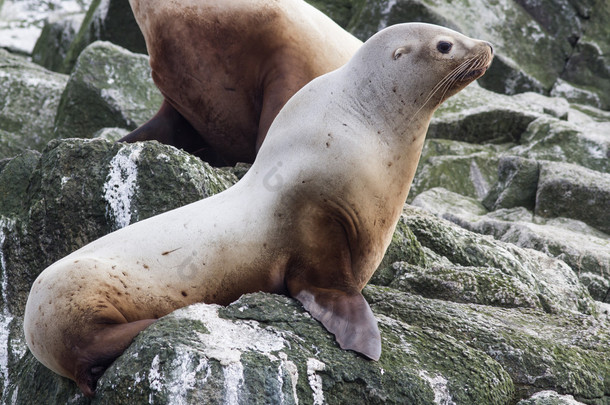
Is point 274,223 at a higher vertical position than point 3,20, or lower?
higher

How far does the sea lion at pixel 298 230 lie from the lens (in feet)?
11.6

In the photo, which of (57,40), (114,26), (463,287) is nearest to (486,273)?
(463,287)

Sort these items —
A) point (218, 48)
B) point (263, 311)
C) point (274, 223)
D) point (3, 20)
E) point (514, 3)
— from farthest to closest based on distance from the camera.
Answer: point (3, 20) → point (514, 3) → point (218, 48) → point (274, 223) → point (263, 311)

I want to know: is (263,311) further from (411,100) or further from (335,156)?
(411,100)

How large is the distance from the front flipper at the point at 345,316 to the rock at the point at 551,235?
415 cm

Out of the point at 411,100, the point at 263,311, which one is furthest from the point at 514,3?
the point at 263,311

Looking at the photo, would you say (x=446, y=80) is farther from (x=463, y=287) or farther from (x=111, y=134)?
(x=111, y=134)

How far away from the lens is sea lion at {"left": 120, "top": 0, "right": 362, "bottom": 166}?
18.1ft

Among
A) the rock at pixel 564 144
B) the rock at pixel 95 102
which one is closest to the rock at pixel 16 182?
the rock at pixel 95 102

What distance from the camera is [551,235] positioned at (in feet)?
24.9

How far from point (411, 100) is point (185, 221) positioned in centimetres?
125

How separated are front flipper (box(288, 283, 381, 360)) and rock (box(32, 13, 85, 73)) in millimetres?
11537

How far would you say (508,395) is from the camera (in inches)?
142

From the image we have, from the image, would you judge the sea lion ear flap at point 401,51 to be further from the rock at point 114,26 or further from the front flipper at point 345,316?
the rock at point 114,26
